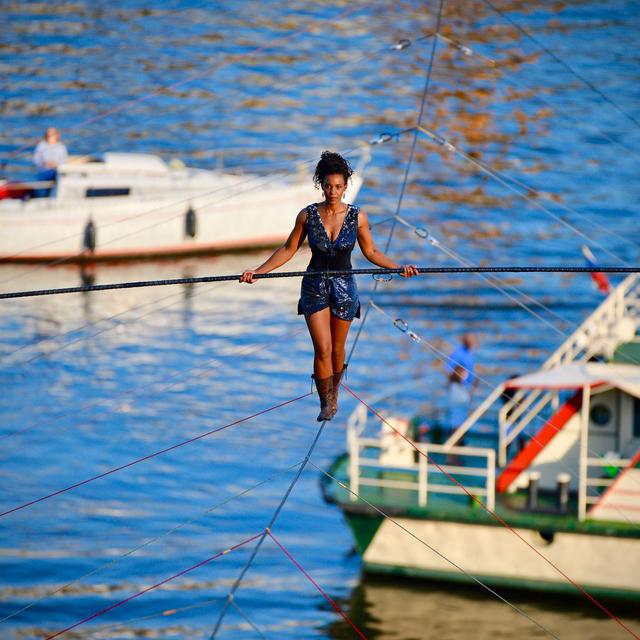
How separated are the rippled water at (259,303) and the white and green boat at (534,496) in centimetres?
65

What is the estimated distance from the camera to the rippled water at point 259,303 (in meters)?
19.2

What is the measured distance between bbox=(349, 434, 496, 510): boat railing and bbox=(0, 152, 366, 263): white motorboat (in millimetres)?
11833

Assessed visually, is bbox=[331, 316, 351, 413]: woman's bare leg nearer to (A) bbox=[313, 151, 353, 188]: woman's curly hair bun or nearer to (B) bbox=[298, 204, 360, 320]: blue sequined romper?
(B) bbox=[298, 204, 360, 320]: blue sequined romper

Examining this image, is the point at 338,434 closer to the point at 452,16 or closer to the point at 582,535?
the point at 582,535

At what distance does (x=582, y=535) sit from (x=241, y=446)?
20.0ft

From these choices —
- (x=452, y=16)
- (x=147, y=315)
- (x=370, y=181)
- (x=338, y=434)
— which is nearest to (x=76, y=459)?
(x=338, y=434)

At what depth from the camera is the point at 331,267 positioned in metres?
9.54

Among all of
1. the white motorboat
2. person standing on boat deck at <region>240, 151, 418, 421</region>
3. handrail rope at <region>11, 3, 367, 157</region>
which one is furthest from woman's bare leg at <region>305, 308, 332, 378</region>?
handrail rope at <region>11, 3, 367, 157</region>

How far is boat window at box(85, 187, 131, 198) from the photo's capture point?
31.7 metres

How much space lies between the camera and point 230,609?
18688mm

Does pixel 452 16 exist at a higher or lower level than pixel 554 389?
higher

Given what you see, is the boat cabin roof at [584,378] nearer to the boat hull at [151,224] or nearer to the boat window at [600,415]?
the boat window at [600,415]

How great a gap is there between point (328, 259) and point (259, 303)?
742 inches

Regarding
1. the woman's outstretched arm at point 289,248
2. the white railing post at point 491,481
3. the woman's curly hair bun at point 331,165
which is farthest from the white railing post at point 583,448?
the woman's curly hair bun at point 331,165
